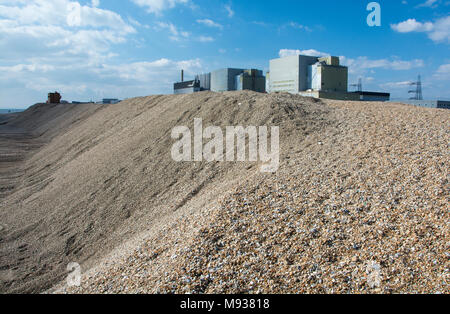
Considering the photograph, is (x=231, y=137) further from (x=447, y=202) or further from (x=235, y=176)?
(x=447, y=202)

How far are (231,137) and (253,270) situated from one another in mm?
5264

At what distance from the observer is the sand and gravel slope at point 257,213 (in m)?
3.78

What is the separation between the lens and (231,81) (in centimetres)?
2244

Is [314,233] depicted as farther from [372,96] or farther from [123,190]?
A: [372,96]

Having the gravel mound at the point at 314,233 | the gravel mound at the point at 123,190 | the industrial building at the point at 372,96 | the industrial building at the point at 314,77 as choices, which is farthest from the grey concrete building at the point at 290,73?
the gravel mound at the point at 314,233

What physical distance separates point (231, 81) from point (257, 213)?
61.0ft

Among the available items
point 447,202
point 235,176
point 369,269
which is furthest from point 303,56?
point 369,269

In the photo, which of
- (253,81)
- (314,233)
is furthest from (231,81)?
(314,233)

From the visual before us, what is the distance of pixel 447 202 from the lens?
461cm

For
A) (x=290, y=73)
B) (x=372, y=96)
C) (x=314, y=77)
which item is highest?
(x=290, y=73)

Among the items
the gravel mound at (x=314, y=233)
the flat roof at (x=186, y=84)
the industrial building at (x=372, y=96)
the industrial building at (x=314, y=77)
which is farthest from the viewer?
the flat roof at (x=186, y=84)

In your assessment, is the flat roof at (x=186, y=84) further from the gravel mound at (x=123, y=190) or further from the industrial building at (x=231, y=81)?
the gravel mound at (x=123, y=190)

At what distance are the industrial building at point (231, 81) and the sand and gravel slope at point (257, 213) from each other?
1058cm

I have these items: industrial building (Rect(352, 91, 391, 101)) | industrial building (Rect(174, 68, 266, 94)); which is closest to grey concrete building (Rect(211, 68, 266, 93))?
industrial building (Rect(174, 68, 266, 94))
